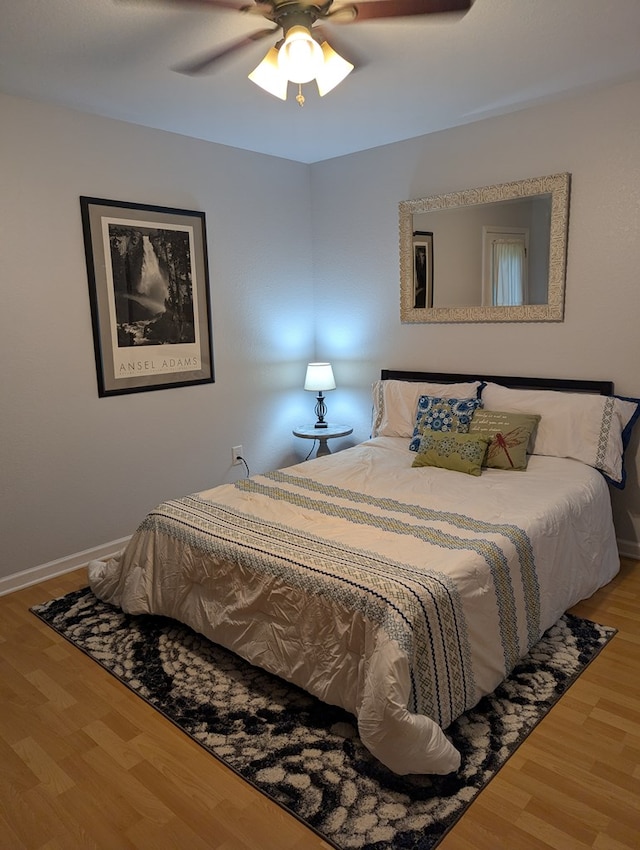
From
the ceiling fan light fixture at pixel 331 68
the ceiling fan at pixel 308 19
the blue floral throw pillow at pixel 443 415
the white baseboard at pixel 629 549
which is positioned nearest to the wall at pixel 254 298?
the white baseboard at pixel 629 549

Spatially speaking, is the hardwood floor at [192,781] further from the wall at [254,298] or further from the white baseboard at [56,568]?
the wall at [254,298]

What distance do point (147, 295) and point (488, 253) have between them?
82.7 inches

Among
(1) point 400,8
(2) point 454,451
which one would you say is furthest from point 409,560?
(1) point 400,8

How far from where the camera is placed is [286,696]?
2193 millimetres

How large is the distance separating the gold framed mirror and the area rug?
5.95ft

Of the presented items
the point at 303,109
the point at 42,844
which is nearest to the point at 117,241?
the point at 303,109

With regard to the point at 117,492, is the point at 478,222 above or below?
above

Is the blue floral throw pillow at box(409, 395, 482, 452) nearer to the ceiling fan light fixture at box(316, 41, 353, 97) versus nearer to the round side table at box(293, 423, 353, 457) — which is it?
the round side table at box(293, 423, 353, 457)

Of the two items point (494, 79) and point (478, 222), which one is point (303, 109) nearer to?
point (494, 79)

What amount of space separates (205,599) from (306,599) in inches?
23.7

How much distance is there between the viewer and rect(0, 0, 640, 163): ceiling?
2.17m

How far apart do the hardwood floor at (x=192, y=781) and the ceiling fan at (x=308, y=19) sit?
2.41 m

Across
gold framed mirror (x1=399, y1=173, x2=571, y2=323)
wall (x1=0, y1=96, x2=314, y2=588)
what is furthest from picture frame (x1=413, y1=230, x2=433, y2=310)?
wall (x1=0, y1=96, x2=314, y2=588)

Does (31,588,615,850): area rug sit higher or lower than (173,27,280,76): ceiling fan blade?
lower
